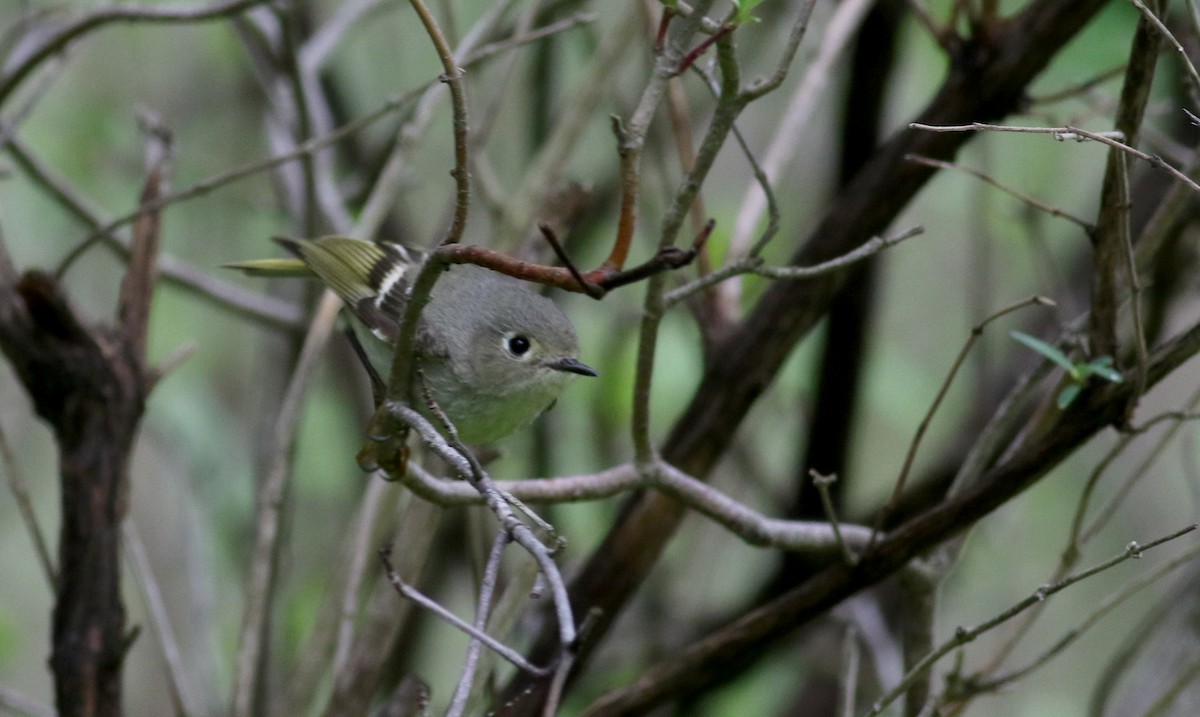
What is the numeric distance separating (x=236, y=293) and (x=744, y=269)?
2324 millimetres

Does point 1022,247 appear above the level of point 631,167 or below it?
above

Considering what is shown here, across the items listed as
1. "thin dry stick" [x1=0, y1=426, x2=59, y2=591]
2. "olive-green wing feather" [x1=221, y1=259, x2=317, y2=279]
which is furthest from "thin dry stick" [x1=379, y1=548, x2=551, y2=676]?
"olive-green wing feather" [x1=221, y1=259, x2=317, y2=279]

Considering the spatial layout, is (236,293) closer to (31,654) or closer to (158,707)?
(158,707)

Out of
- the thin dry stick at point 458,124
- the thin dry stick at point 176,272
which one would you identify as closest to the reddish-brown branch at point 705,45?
the thin dry stick at point 458,124

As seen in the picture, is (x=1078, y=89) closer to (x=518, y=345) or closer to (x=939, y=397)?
(x=939, y=397)

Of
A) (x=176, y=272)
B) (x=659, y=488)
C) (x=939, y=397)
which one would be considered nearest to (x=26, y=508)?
(x=176, y=272)

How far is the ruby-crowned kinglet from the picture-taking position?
87.6 inches

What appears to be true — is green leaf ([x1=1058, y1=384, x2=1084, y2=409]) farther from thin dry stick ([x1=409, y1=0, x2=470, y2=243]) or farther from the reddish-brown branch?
thin dry stick ([x1=409, y1=0, x2=470, y2=243])

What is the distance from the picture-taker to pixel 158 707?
4566 millimetres

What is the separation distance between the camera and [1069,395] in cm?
186

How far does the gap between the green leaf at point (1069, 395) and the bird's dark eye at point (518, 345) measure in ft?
3.11

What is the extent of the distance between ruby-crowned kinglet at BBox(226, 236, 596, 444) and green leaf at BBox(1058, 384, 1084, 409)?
790 millimetres

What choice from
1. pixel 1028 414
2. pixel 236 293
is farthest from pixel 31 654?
Answer: pixel 1028 414

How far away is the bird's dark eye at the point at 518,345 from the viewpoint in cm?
231
